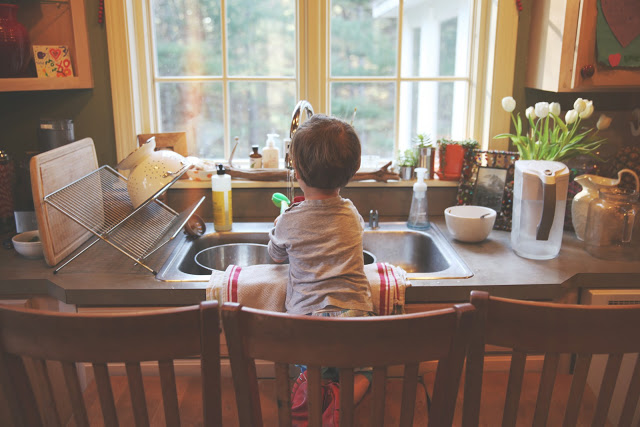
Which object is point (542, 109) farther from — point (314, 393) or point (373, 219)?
point (314, 393)

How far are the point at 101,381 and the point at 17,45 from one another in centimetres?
126

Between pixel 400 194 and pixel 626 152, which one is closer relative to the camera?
pixel 626 152

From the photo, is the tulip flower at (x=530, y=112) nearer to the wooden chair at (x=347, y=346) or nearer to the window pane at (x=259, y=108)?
the window pane at (x=259, y=108)

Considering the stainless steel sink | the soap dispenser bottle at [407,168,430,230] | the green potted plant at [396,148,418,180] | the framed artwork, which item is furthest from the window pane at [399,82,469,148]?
the stainless steel sink

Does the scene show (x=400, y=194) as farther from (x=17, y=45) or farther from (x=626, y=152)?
(x=17, y=45)

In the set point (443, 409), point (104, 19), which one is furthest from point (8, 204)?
point (443, 409)

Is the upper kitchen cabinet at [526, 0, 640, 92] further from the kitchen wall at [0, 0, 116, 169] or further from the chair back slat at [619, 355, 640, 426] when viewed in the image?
the kitchen wall at [0, 0, 116, 169]

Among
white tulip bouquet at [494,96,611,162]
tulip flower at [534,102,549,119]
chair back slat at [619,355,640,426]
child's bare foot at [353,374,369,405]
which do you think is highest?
tulip flower at [534,102,549,119]

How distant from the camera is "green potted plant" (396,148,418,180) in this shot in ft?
7.20

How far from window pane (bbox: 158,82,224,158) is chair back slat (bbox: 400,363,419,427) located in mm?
1463

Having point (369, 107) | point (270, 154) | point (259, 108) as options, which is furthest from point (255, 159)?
point (369, 107)

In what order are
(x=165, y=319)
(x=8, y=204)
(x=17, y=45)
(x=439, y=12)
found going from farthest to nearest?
(x=439, y=12), (x=8, y=204), (x=17, y=45), (x=165, y=319)

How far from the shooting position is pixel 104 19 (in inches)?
Answer: 79.8

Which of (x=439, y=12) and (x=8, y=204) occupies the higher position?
(x=439, y=12)
